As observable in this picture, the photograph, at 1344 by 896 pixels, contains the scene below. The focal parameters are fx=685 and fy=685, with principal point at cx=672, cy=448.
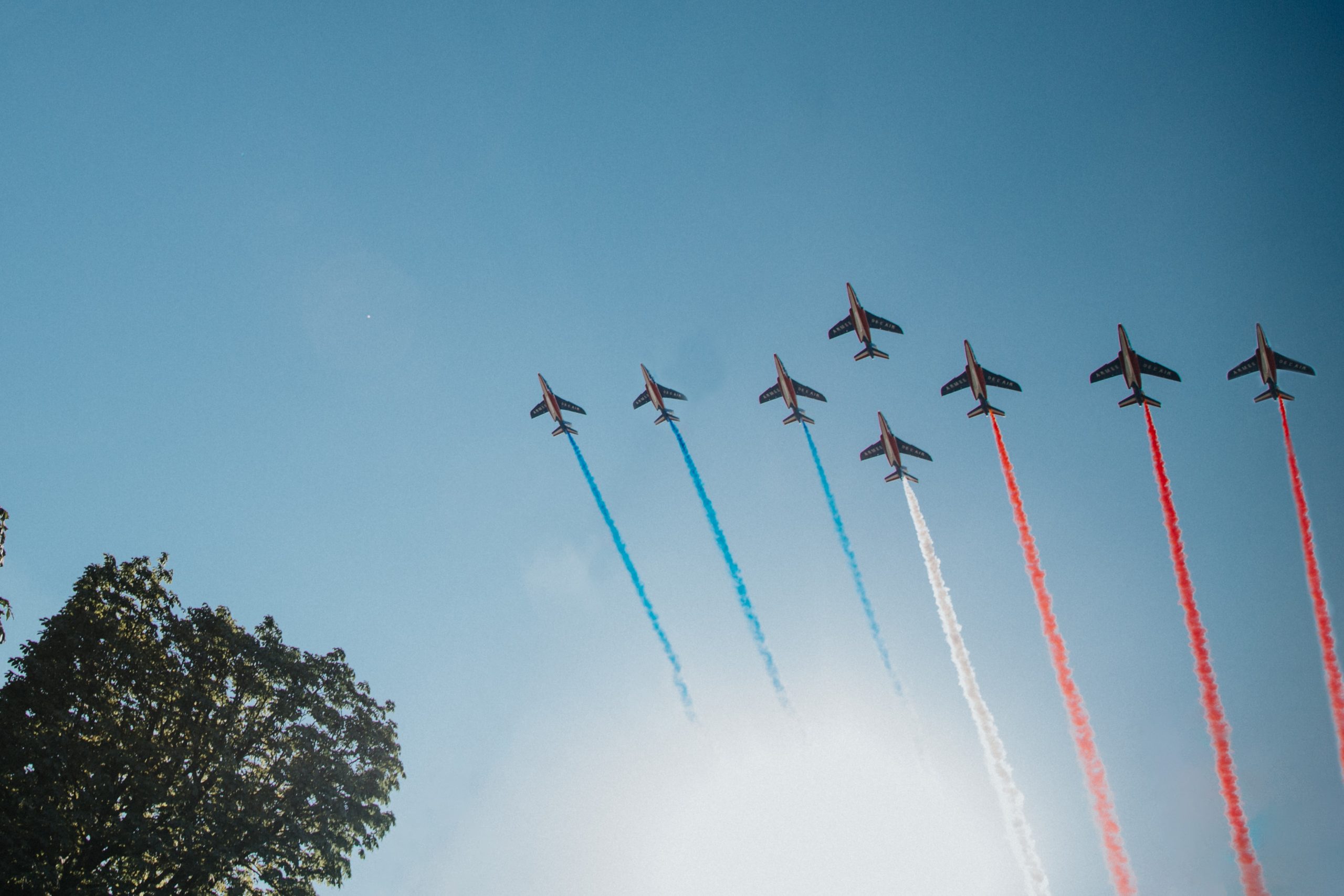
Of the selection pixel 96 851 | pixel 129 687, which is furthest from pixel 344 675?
pixel 96 851

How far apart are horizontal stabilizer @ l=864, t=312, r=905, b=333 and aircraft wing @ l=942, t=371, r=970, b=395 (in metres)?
4.79

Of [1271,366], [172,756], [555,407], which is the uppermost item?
[1271,366]

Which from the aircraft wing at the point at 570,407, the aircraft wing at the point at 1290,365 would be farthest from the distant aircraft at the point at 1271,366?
the aircraft wing at the point at 570,407

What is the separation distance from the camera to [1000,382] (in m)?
43.4

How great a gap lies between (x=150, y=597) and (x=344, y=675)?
6672 millimetres

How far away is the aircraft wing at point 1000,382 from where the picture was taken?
43.2 meters

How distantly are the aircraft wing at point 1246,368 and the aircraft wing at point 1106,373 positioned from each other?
1.18ft

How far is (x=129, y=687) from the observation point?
2102 cm

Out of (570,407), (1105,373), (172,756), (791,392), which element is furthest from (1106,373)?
(172,756)

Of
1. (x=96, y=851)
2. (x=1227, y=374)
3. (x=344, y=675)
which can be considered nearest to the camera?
(x=96, y=851)

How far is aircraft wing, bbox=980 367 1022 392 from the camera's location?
43.2m

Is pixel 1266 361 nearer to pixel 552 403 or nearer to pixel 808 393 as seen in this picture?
pixel 808 393

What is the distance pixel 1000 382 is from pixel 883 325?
26.9 ft

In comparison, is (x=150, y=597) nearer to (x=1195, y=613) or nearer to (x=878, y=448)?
(x=878, y=448)
